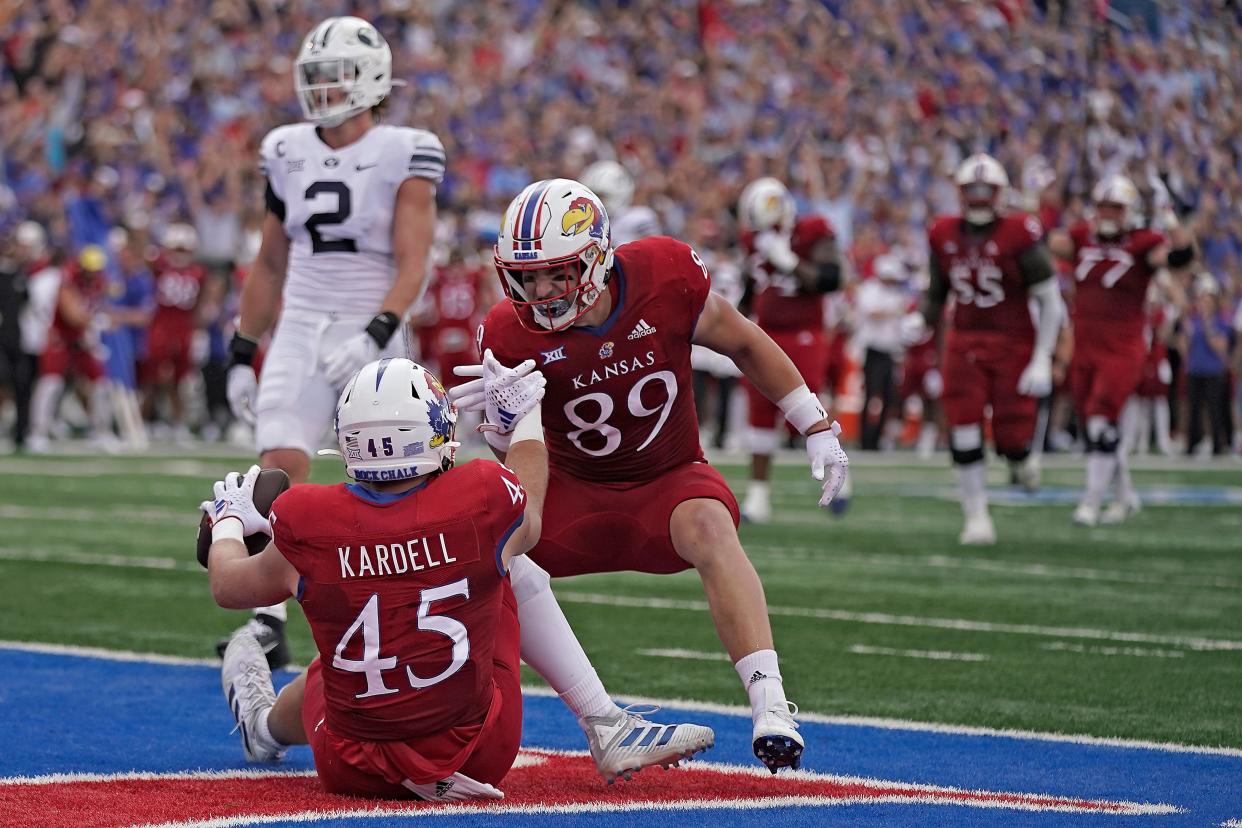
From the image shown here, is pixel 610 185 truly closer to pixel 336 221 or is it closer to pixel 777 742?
pixel 336 221

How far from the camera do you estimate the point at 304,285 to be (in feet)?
22.4

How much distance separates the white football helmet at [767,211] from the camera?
12.4m

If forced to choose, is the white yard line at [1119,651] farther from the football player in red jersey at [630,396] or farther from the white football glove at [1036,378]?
the white football glove at [1036,378]

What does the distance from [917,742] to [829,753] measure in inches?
12.2

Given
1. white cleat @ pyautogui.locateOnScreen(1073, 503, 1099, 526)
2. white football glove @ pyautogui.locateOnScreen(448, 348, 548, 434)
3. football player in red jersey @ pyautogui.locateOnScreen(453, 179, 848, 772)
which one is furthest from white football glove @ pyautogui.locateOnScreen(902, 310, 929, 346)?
white football glove @ pyautogui.locateOnScreen(448, 348, 548, 434)

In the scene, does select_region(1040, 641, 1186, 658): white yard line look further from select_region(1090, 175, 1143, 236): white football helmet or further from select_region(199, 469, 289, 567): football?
select_region(1090, 175, 1143, 236): white football helmet

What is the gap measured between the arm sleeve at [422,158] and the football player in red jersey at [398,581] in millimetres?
2567

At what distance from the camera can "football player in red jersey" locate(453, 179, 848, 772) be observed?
4.67m

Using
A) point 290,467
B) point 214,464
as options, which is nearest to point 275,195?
point 290,467

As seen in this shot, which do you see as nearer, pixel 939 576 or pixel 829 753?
pixel 829 753

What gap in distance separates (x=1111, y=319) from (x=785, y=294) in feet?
6.79

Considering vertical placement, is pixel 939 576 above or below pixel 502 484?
below

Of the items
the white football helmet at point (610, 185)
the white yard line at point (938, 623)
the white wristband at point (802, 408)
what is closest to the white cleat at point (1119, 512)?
the white football helmet at point (610, 185)

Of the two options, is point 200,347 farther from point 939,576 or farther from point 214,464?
point 939,576
